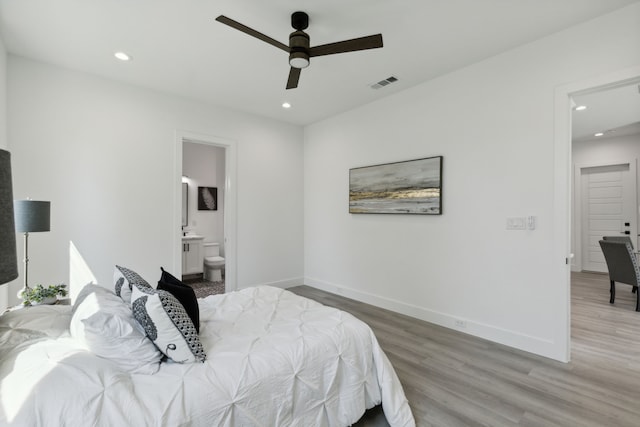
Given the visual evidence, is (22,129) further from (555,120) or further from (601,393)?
(601,393)

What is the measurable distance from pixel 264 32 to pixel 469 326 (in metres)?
3.61

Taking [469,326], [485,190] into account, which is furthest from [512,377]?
[485,190]

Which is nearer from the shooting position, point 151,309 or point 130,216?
point 151,309

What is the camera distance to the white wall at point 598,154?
20.0 feet

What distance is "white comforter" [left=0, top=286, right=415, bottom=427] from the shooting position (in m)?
1.14

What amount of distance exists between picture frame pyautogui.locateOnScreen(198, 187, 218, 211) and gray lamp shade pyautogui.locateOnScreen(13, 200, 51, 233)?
402cm

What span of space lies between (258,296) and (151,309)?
1237mm

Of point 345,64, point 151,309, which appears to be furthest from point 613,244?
point 151,309

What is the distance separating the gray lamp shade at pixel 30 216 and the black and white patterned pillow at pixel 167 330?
147 centimetres

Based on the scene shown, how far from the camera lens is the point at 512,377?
2.46 metres

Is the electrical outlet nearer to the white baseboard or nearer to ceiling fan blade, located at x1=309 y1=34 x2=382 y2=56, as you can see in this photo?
the white baseboard

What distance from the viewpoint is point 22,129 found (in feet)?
10.4

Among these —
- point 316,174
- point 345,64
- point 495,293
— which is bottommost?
point 495,293

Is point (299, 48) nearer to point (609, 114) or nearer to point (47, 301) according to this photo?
point (47, 301)
